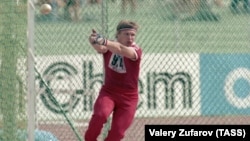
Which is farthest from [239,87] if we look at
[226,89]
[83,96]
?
[83,96]

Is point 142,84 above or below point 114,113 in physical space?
above

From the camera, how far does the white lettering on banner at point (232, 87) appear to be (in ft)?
45.5

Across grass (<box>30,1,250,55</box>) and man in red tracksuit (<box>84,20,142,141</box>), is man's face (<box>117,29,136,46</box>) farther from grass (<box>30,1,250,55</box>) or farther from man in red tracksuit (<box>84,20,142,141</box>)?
grass (<box>30,1,250,55</box>)

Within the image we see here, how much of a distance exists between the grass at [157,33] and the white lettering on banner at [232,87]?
0.31 meters

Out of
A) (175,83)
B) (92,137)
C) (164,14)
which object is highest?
(164,14)

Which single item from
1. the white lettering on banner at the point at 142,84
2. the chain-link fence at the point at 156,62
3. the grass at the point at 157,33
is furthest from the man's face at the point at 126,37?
the white lettering on banner at the point at 142,84

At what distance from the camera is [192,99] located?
45.7 ft

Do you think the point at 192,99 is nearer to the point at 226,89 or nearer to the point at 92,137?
the point at 226,89

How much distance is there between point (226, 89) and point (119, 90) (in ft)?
10.2

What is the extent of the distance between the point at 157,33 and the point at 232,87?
1348mm

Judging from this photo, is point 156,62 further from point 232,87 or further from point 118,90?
point 118,90

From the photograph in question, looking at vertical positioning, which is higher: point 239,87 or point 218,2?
point 218,2

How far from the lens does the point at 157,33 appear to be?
13648 millimetres

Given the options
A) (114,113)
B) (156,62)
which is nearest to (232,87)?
(156,62)
